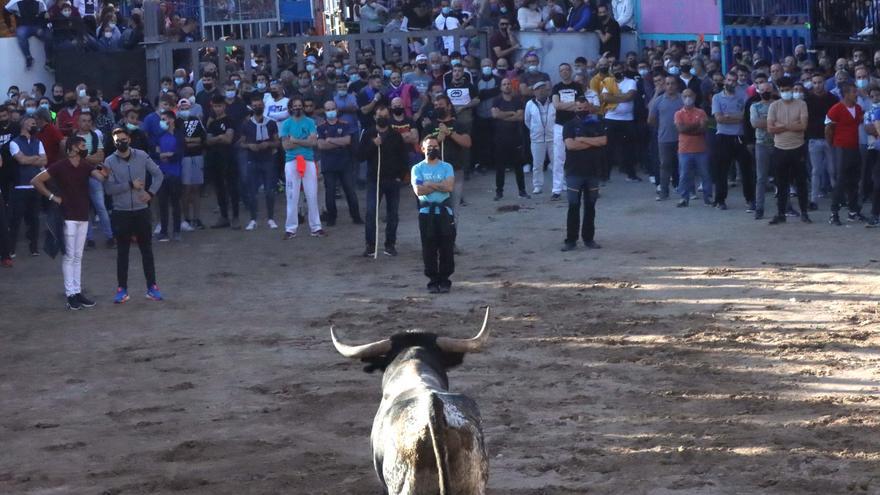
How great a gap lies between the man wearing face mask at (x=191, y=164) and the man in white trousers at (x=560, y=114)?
16.9 feet

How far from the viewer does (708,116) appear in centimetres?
2117

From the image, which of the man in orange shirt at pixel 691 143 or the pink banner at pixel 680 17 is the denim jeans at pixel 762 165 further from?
the pink banner at pixel 680 17

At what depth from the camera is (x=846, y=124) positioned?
18438 millimetres

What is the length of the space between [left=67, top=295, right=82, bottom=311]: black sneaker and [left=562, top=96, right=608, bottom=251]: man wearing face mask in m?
5.84

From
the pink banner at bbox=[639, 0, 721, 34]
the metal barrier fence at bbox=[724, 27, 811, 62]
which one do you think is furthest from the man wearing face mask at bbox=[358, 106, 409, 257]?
the pink banner at bbox=[639, 0, 721, 34]

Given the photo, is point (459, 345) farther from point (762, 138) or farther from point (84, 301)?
point (762, 138)

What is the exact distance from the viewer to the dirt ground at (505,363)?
31.0 ft

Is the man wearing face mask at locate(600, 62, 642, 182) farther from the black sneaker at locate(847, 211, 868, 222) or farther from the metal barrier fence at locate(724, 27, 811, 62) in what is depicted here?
the black sneaker at locate(847, 211, 868, 222)

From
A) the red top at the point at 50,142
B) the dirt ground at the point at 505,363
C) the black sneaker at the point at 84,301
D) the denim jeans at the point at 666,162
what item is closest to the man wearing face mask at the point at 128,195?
the black sneaker at the point at 84,301

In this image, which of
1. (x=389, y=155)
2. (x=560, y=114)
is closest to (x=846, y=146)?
(x=560, y=114)

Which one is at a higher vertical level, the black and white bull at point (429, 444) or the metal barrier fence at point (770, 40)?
the metal barrier fence at point (770, 40)

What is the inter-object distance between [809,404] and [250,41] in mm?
Result: 18939

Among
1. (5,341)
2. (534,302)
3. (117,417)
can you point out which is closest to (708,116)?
(534,302)

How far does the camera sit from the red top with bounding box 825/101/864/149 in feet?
60.4
